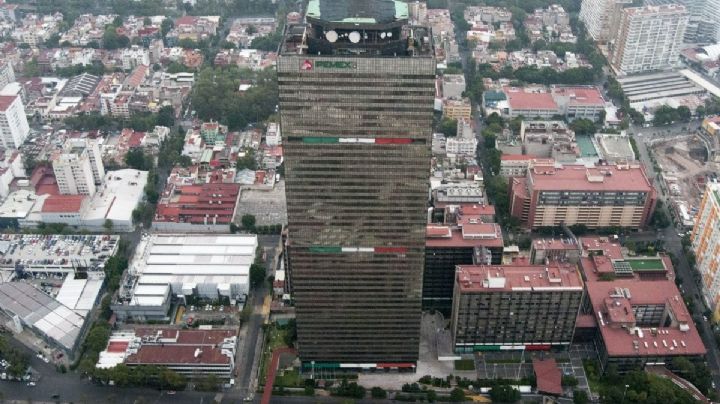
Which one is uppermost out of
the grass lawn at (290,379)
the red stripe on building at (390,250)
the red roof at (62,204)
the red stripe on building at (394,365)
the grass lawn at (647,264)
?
the red stripe on building at (390,250)

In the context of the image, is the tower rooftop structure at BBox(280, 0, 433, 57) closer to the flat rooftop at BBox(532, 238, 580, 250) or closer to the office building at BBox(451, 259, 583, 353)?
the office building at BBox(451, 259, 583, 353)

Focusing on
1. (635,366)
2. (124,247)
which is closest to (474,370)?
(635,366)

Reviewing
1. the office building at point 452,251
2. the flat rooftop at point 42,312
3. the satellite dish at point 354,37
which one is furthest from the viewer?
Answer: the flat rooftop at point 42,312

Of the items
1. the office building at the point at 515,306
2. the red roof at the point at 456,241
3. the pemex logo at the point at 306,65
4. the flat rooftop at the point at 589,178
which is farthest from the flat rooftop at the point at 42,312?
the flat rooftop at the point at 589,178

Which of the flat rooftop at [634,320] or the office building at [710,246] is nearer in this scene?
the flat rooftop at [634,320]

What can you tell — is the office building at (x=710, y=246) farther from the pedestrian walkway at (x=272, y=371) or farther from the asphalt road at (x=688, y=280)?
the pedestrian walkway at (x=272, y=371)

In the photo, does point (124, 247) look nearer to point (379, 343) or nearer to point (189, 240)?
point (189, 240)
